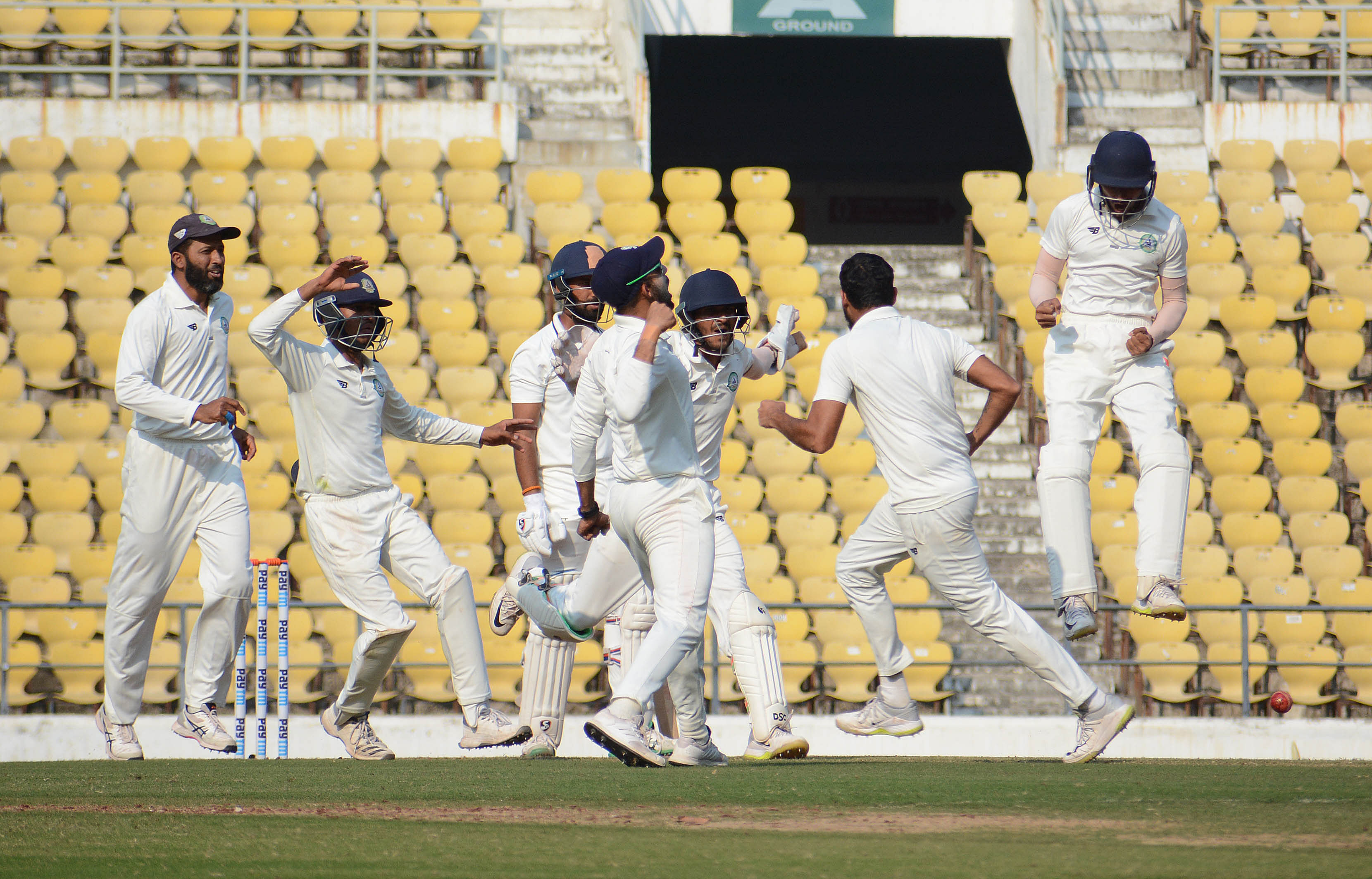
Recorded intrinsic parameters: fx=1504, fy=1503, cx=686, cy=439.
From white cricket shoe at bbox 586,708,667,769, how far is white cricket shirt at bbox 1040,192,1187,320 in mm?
2697

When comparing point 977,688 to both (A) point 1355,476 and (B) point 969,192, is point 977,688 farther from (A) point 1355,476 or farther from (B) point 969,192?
(B) point 969,192

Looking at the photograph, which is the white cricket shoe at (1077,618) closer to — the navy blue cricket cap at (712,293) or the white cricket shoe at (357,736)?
the navy blue cricket cap at (712,293)

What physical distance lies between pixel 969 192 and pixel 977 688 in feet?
16.9

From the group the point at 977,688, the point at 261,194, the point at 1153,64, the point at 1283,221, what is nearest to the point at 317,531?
the point at 977,688

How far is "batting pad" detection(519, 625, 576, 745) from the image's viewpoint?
7.07 m

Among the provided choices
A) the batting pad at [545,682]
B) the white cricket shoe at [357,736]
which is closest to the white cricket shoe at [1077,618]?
the batting pad at [545,682]

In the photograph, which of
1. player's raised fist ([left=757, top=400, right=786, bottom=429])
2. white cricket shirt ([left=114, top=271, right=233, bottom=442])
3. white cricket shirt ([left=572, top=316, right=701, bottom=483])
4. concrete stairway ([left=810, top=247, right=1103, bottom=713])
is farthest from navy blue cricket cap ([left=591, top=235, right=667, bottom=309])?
concrete stairway ([left=810, top=247, right=1103, bottom=713])

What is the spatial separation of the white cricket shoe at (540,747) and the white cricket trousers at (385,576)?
1.06 ft

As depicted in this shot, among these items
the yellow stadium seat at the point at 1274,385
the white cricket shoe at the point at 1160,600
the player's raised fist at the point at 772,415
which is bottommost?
the white cricket shoe at the point at 1160,600

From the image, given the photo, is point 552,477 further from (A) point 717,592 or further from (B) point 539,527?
(A) point 717,592

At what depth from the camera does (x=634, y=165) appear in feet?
48.9

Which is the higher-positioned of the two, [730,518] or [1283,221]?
[1283,221]

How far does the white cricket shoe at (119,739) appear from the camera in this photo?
6.98 meters

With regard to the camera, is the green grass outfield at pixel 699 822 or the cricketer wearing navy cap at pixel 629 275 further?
the cricketer wearing navy cap at pixel 629 275
